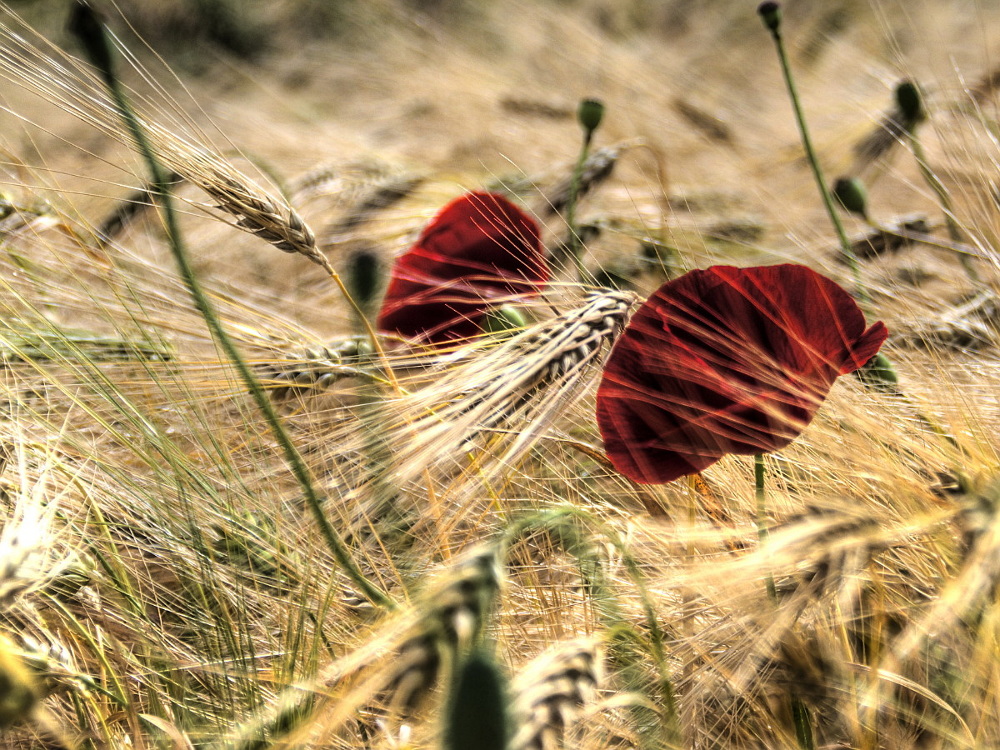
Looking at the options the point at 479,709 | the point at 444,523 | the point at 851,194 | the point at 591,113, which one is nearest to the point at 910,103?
the point at 851,194

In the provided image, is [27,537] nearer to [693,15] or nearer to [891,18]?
[891,18]

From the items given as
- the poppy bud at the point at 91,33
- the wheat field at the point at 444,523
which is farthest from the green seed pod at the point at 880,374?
the poppy bud at the point at 91,33

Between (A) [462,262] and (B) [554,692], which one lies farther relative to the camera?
(A) [462,262]

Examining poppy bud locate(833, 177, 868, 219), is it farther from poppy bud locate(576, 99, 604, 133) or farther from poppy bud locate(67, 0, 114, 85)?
poppy bud locate(67, 0, 114, 85)

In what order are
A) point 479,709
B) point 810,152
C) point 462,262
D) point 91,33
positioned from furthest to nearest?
point 810,152
point 462,262
point 91,33
point 479,709

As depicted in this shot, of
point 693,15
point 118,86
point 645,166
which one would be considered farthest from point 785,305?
point 693,15

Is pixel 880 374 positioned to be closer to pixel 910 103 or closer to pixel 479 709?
pixel 910 103

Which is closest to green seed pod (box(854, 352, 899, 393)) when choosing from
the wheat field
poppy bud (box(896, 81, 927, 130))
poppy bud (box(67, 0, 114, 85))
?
the wheat field
